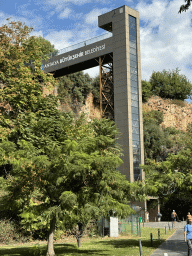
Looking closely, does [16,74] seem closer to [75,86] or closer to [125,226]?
[125,226]

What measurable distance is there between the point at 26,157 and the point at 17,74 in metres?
17.5

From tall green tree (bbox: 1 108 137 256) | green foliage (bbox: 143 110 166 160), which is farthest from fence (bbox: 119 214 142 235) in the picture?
green foliage (bbox: 143 110 166 160)

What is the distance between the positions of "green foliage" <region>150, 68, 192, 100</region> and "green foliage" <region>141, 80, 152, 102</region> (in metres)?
1.77

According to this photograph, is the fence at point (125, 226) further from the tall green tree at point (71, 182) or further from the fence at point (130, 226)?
the tall green tree at point (71, 182)

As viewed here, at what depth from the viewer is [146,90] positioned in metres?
67.9

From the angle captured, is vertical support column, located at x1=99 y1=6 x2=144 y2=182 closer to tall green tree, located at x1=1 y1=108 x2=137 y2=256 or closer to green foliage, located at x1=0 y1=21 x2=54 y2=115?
green foliage, located at x1=0 y1=21 x2=54 y2=115

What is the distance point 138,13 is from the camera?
45.2 m

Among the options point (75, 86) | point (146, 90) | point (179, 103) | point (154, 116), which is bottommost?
point (154, 116)

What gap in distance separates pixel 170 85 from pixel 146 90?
690cm

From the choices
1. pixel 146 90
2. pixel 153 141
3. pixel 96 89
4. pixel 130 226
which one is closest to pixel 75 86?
pixel 96 89

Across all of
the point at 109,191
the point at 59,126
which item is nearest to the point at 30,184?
the point at 109,191

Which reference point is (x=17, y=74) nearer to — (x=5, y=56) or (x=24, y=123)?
(x=5, y=56)

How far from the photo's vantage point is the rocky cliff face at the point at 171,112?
6756cm

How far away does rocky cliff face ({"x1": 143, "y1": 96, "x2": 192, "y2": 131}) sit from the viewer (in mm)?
67562
